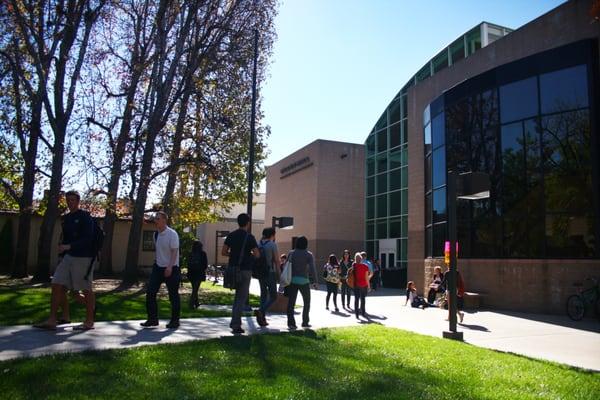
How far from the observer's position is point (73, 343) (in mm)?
6406

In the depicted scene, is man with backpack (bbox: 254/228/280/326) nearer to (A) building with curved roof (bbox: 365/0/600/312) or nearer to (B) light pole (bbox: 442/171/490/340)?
(B) light pole (bbox: 442/171/490/340)

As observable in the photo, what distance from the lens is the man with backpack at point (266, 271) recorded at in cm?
923

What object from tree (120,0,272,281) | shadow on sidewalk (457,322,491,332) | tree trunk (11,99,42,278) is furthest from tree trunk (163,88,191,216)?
shadow on sidewalk (457,322,491,332)

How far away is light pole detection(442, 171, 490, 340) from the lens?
9.47 meters

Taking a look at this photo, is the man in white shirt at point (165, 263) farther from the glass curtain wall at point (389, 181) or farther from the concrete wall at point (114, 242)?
the glass curtain wall at point (389, 181)

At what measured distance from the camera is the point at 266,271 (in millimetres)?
9508

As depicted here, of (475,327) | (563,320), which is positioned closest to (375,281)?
(563,320)

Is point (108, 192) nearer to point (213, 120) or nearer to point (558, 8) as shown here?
point (213, 120)

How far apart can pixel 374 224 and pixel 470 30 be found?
14379 mm

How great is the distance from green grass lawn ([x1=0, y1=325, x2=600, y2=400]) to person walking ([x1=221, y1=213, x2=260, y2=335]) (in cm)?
73

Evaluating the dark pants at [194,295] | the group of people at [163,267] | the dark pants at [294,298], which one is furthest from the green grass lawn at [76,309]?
the dark pants at [294,298]

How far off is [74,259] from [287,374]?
3.81m

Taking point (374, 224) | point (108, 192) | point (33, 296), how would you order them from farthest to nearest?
1. point (374, 224)
2. point (108, 192)
3. point (33, 296)

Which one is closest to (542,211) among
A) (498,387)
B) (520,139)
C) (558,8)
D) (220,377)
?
(520,139)
